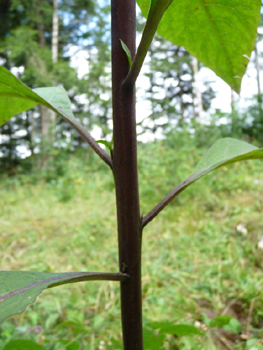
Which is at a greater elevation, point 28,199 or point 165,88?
point 165,88

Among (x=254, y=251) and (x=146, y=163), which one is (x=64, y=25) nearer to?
(x=146, y=163)

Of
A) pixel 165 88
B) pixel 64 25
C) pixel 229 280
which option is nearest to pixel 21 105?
pixel 229 280

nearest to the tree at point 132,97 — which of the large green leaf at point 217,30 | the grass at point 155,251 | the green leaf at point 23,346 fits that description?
the large green leaf at point 217,30

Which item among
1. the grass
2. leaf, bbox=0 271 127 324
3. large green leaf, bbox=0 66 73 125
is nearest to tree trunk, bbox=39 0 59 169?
the grass

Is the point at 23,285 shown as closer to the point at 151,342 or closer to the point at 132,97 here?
the point at 132,97

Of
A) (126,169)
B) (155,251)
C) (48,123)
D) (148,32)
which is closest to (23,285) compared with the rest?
(126,169)

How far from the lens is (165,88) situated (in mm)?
14938

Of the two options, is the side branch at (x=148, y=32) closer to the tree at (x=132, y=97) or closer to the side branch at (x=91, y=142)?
the tree at (x=132, y=97)

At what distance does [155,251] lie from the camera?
1903mm

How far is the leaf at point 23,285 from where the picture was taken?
0.25 metres

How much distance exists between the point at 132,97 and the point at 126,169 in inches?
3.6

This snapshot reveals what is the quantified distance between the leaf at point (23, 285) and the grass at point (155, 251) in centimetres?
37

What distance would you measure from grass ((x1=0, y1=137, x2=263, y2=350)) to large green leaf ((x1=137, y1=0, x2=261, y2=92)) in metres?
0.66

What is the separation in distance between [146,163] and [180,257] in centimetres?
197
